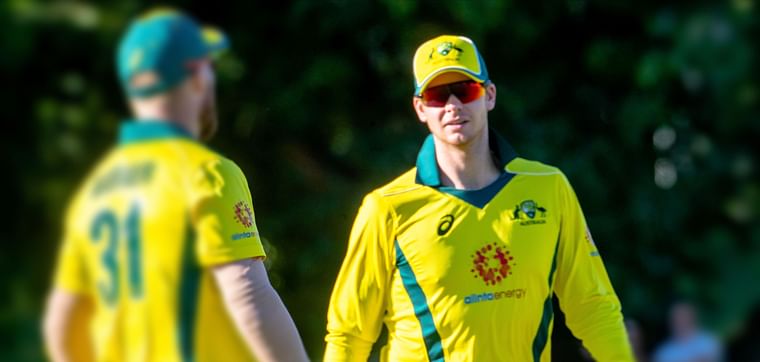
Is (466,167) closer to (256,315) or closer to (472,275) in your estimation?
(472,275)

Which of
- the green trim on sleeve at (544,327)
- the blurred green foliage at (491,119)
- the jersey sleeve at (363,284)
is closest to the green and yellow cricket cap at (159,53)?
the jersey sleeve at (363,284)

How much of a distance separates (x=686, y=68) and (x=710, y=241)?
1.83 meters

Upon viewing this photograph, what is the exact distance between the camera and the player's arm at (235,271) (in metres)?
4.28

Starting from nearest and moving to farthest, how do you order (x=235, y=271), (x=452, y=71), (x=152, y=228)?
1. (x=152, y=228)
2. (x=235, y=271)
3. (x=452, y=71)

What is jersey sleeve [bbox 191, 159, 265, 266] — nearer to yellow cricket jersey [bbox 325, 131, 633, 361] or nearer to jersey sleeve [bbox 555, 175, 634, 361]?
yellow cricket jersey [bbox 325, 131, 633, 361]

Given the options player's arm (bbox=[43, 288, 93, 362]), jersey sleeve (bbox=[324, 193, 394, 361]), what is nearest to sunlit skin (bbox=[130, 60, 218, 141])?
player's arm (bbox=[43, 288, 93, 362])

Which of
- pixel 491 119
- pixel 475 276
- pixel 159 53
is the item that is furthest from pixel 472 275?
pixel 491 119

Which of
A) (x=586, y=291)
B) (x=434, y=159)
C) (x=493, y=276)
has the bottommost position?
(x=586, y=291)

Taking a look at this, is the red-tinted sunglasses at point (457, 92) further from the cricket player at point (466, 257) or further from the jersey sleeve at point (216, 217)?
the jersey sleeve at point (216, 217)

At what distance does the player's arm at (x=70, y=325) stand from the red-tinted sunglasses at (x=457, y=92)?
2.63 meters

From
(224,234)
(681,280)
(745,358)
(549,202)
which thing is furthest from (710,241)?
(224,234)

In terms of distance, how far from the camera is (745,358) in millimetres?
15812

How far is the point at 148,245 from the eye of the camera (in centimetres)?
415

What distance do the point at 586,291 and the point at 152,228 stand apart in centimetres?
293
